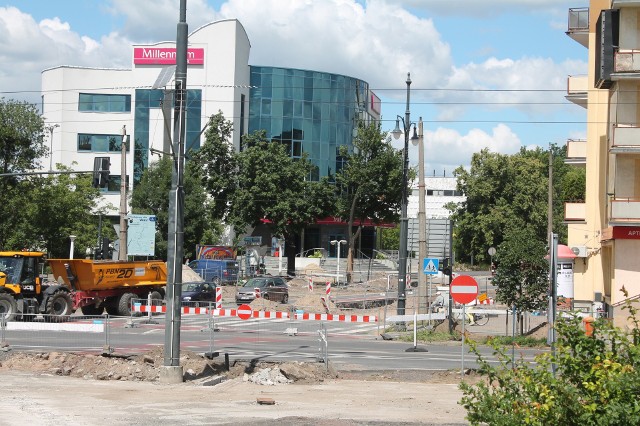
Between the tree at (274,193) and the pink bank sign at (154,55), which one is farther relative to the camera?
the pink bank sign at (154,55)

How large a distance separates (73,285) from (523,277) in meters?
17.3

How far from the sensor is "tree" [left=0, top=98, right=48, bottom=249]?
5206 cm

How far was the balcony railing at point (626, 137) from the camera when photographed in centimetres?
3516

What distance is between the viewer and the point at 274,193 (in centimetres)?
6456

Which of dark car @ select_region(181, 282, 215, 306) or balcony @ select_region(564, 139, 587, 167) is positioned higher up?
balcony @ select_region(564, 139, 587, 167)

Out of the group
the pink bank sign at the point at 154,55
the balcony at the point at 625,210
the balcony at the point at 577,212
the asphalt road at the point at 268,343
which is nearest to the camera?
the asphalt road at the point at 268,343

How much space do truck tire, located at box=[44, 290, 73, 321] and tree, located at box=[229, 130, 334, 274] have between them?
30.4m

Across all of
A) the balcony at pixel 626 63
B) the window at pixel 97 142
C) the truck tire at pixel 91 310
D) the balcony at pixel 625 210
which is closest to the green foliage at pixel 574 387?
the balcony at pixel 625 210

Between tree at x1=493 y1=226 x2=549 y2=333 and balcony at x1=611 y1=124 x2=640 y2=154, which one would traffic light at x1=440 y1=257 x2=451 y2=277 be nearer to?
tree at x1=493 y1=226 x2=549 y2=333

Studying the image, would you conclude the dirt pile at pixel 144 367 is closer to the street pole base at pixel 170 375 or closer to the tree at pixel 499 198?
the street pole base at pixel 170 375

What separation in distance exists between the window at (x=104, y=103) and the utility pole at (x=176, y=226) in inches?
2387

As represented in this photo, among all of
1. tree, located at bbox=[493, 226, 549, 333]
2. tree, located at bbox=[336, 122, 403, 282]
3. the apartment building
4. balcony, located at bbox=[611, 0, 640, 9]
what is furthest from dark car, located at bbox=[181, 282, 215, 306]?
tree, located at bbox=[336, 122, 403, 282]

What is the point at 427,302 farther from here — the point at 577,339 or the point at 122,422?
the point at 577,339

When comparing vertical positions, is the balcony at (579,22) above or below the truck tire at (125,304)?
above
